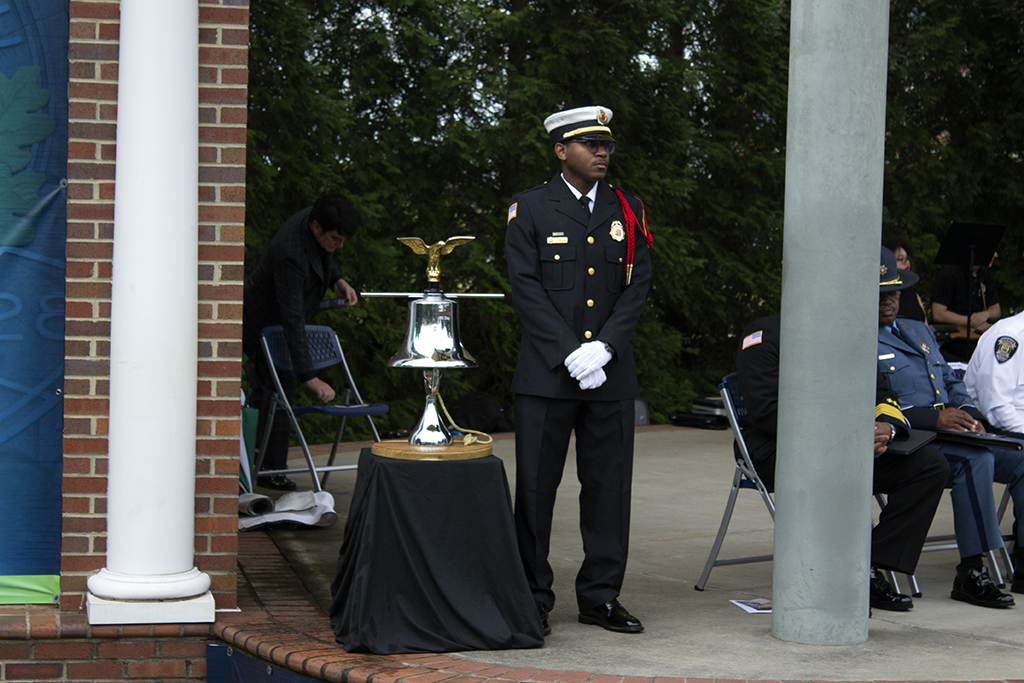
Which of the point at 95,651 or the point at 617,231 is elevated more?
the point at 617,231

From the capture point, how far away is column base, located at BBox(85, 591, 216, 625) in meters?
3.78

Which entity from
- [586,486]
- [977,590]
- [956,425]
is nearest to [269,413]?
[586,486]

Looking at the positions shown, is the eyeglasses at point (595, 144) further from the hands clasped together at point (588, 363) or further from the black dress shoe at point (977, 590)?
the black dress shoe at point (977, 590)

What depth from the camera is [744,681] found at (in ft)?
11.3

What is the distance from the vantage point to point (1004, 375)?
505 centimetres

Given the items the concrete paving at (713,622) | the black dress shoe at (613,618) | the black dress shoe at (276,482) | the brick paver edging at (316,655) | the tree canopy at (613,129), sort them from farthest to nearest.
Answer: the tree canopy at (613,129)
the black dress shoe at (276,482)
the black dress shoe at (613,618)
the concrete paving at (713,622)
the brick paver edging at (316,655)

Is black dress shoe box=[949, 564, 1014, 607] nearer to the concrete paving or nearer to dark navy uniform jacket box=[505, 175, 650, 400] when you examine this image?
the concrete paving

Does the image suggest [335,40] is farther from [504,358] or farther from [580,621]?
[580,621]

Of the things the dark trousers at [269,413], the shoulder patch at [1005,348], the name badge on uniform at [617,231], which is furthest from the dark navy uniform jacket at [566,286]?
the dark trousers at [269,413]

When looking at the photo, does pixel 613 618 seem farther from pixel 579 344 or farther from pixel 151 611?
pixel 151 611

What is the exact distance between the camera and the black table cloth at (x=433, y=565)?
3.68 metres

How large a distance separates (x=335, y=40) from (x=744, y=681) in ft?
30.4

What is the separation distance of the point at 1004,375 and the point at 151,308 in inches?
140

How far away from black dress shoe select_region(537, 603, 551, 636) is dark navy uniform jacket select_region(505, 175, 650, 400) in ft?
2.44
